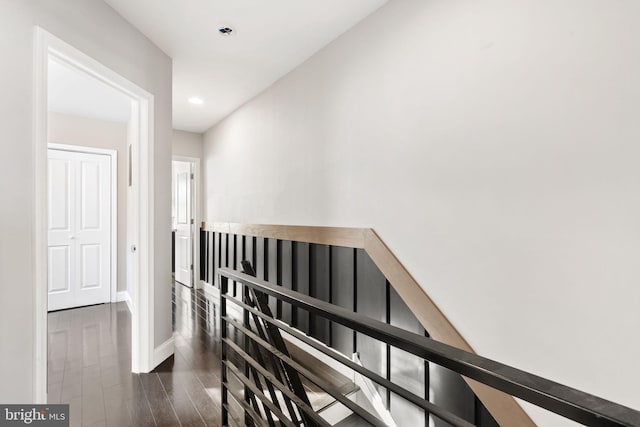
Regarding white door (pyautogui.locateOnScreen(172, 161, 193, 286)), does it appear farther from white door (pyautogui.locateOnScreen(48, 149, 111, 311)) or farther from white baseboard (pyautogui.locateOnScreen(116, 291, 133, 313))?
white door (pyautogui.locateOnScreen(48, 149, 111, 311))

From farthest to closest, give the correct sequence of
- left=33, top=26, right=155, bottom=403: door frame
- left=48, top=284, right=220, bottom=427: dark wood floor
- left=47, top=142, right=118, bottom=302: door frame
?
left=47, top=142, right=118, bottom=302: door frame, left=48, top=284, right=220, bottom=427: dark wood floor, left=33, top=26, right=155, bottom=403: door frame

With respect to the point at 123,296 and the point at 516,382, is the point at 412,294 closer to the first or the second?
the point at 516,382

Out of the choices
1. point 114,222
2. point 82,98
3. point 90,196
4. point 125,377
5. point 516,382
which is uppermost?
point 82,98

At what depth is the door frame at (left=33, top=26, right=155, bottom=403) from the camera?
1603 mm

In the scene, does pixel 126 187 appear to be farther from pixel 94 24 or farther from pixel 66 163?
pixel 94 24

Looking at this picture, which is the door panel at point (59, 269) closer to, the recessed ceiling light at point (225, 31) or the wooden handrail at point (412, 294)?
Answer: the wooden handrail at point (412, 294)

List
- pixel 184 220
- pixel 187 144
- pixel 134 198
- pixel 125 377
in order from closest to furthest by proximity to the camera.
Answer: pixel 125 377
pixel 134 198
pixel 187 144
pixel 184 220

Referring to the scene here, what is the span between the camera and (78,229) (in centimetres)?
431

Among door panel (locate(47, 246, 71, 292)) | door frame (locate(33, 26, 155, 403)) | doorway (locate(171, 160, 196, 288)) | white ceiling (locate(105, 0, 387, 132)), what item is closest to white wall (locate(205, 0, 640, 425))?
white ceiling (locate(105, 0, 387, 132))

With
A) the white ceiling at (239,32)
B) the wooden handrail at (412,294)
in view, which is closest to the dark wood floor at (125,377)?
the wooden handrail at (412,294)

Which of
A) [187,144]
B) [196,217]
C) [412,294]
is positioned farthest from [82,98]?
[412,294]

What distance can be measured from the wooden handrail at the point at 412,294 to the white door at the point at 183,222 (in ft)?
9.76

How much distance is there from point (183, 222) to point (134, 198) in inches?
124

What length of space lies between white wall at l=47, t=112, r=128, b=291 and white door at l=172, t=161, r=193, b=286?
93cm
